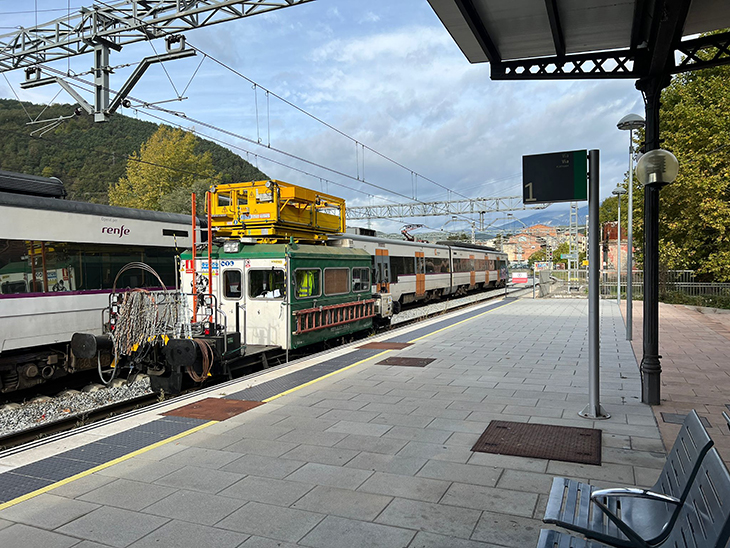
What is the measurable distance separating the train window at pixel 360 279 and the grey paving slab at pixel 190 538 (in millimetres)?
9141

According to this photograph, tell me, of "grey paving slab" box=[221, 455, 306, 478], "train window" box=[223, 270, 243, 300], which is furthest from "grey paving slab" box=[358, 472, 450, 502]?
"train window" box=[223, 270, 243, 300]

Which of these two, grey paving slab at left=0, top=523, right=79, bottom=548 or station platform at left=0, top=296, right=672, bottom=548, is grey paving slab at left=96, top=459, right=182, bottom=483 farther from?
grey paving slab at left=0, top=523, right=79, bottom=548

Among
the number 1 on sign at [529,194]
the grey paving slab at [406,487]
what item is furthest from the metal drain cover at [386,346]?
the grey paving slab at [406,487]

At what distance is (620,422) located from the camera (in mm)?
6027

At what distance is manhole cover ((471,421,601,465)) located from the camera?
4.99m

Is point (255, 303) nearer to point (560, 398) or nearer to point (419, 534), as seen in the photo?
point (560, 398)

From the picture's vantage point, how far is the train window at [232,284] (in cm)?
1029

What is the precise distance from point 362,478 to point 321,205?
26.8 ft

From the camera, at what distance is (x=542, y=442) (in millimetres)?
5371

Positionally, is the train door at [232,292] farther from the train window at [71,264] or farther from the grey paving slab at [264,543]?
the grey paving slab at [264,543]

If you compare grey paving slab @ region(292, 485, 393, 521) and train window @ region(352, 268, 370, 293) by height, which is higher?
train window @ region(352, 268, 370, 293)

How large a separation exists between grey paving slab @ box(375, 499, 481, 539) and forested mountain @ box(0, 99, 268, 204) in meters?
28.8

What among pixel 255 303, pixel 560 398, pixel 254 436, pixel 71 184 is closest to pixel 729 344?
pixel 560 398

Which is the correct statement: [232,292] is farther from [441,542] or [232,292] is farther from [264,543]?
[441,542]
